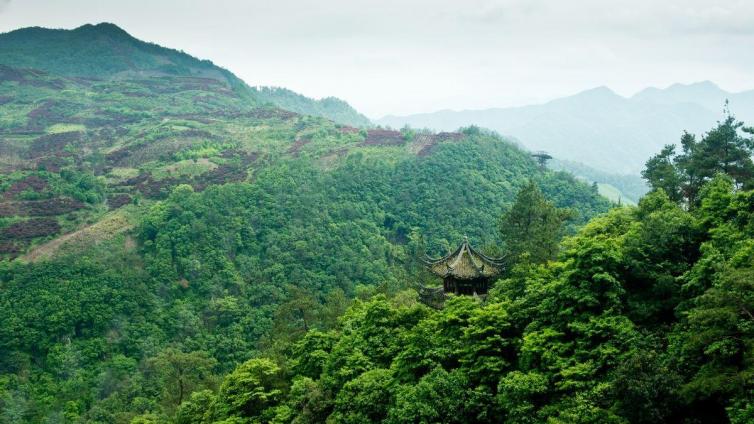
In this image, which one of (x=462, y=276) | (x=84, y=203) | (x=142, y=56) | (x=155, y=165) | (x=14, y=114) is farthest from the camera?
(x=142, y=56)

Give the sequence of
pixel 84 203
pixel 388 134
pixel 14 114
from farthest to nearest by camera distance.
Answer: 1. pixel 14 114
2. pixel 388 134
3. pixel 84 203

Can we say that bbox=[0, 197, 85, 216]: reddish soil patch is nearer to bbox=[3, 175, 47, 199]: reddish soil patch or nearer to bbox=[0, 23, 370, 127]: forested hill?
bbox=[3, 175, 47, 199]: reddish soil patch

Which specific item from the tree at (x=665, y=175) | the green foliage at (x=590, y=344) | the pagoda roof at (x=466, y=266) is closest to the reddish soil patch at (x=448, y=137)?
the tree at (x=665, y=175)

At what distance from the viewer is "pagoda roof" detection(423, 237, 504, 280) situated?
27062 millimetres

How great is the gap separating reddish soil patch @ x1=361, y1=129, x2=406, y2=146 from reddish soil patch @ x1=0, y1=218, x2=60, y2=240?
49131 millimetres

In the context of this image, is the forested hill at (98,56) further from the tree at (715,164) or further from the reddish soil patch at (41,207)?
the tree at (715,164)

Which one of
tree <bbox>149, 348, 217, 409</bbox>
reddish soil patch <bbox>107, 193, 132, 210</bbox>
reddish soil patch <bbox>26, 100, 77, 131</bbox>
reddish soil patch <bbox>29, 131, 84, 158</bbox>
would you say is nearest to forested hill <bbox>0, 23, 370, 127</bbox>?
reddish soil patch <bbox>26, 100, 77, 131</bbox>

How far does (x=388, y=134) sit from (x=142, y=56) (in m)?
92.7

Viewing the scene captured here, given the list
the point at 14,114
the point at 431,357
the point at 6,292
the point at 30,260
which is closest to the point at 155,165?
the point at 30,260

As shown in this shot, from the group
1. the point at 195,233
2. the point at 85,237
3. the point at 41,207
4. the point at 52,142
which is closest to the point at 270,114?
the point at 52,142

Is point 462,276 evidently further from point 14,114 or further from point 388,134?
point 14,114

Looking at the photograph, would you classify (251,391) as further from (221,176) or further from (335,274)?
(221,176)

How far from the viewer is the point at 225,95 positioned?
147m

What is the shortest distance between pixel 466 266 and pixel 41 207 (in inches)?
2311
